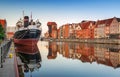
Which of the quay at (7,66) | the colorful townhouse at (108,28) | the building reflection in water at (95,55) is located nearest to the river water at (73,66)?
the building reflection in water at (95,55)

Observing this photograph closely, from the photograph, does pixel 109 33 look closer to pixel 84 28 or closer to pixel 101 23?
pixel 101 23

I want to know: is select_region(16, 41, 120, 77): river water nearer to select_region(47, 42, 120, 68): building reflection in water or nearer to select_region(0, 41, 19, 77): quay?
select_region(47, 42, 120, 68): building reflection in water

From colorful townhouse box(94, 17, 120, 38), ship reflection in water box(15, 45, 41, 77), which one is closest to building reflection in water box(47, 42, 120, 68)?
ship reflection in water box(15, 45, 41, 77)

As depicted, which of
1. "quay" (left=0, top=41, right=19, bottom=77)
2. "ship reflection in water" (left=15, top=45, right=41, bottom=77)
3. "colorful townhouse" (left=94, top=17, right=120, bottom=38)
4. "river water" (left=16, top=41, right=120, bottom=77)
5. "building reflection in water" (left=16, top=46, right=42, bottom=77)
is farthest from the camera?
"colorful townhouse" (left=94, top=17, right=120, bottom=38)

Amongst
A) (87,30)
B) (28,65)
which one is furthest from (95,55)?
(87,30)

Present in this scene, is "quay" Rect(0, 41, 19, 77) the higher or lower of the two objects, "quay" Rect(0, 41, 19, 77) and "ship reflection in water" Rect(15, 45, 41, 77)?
the higher

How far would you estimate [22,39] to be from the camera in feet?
248

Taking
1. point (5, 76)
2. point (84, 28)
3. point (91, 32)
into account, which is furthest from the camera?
point (84, 28)

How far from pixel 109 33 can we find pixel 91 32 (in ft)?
94.5

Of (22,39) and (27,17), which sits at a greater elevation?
(27,17)

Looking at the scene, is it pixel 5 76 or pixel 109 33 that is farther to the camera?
pixel 109 33

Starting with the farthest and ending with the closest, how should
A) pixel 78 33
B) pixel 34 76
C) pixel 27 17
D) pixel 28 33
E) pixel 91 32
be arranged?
1. pixel 78 33
2. pixel 91 32
3. pixel 27 17
4. pixel 28 33
5. pixel 34 76

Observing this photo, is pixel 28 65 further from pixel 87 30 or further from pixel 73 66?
pixel 87 30

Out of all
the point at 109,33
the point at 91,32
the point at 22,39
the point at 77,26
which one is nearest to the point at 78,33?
the point at 77,26
